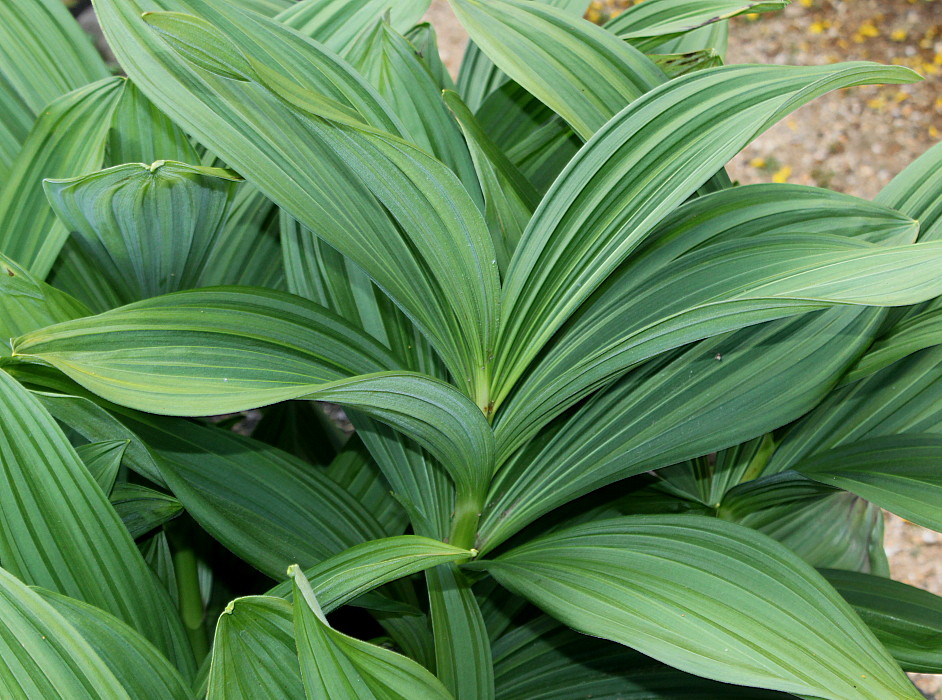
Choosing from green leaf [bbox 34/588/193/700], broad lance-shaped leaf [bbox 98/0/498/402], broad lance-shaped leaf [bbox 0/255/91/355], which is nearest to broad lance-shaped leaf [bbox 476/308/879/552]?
broad lance-shaped leaf [bbox 98/0/498/402]

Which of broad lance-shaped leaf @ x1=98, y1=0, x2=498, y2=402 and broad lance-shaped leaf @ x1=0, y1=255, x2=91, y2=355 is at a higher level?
broad lance-shaped leaf @ x1=98, y1=0, x2=498, y2=402

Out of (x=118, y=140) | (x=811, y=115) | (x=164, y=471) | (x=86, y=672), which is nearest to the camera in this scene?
(x=86, y=672)

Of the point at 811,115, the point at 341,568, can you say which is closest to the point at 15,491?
the point at 341,568

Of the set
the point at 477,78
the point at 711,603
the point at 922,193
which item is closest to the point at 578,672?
the point at 711,603

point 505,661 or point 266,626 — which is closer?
point 266,626

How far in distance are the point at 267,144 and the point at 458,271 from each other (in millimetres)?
130

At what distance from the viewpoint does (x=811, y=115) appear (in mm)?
2381

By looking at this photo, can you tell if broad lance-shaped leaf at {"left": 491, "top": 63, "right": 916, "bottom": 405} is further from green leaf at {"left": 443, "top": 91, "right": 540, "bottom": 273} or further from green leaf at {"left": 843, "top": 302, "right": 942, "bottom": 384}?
green leaf at {"left": 843, "top": 302, "right": 942, "bottom": 384}

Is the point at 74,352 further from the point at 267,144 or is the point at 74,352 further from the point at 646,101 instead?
the point at 646,101

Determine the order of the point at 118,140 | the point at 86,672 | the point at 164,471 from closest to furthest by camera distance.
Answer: the point at 86,672 → the point at 164,471 → the point at 118,140

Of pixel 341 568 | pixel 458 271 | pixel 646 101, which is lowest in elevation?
pixel 341 568

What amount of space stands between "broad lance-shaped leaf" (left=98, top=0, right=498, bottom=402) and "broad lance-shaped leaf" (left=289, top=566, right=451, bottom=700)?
0.62 ft

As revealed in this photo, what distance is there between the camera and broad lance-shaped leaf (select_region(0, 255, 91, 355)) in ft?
1.92

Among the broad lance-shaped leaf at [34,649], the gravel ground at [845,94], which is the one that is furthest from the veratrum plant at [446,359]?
the gravel ground at [845,94]
